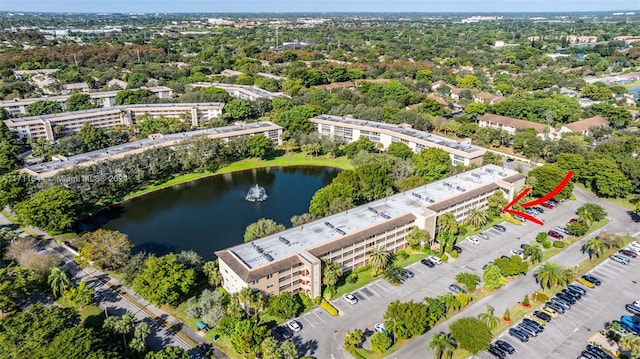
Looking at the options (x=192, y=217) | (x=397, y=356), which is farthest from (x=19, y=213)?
(x=397, y=356)

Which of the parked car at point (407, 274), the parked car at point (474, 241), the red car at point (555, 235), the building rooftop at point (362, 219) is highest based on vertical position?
the building rooftop at point (362, 219)

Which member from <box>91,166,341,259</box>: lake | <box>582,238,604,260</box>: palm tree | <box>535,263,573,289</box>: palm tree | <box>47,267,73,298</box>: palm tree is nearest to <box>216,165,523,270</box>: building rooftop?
<box>91,166,341,259</box>: lake

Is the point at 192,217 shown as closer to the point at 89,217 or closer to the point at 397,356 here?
the point at 89,217

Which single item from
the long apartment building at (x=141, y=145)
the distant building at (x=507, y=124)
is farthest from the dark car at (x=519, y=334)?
the distant building at (x=507, y=124)

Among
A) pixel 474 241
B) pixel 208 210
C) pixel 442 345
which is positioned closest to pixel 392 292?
pixel 442 345

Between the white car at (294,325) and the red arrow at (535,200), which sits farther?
the red arrow at (535,200)

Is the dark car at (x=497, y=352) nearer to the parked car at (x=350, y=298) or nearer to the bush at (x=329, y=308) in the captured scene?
the parked car at (x=350, y=298)

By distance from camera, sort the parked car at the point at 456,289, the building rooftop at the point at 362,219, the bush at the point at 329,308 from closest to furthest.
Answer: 1. the bush at the point at 329,308
2. the building rooftop at the point at 362,219
3. the parked car at the point at 456,289
